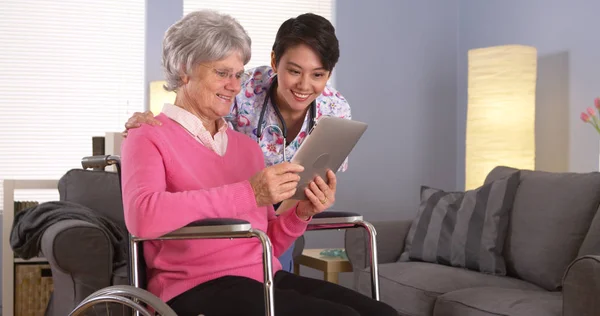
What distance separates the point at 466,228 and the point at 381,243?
50 centimetres

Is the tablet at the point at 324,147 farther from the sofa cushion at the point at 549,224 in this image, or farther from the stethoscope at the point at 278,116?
the sofa cushion at the point at 549,224

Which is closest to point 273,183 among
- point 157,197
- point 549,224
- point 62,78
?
point 157,197

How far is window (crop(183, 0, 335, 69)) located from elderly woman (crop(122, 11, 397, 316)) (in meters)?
3.16

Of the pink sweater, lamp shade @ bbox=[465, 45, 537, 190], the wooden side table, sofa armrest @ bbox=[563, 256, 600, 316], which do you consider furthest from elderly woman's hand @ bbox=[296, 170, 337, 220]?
lamp shade @ bbox=[465, 45, 537, 190]

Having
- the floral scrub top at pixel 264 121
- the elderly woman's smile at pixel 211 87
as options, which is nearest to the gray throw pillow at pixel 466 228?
the floral scrub top at pixel 264 121

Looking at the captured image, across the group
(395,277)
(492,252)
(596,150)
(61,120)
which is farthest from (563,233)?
(61,120)

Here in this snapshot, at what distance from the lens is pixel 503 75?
4297mm

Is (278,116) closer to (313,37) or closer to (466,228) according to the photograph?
(313,37)

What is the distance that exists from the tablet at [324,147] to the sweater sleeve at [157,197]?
0.17 metres

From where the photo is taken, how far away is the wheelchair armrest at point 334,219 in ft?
7.27

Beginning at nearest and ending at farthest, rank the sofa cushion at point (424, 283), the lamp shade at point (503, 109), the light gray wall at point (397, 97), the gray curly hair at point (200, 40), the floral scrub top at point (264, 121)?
the gray curly hair at point (200, 40), the floral scrub top at point (264, 121), the sofa cushion at point (424, 283), the lamp shade at point (503, 109), the light gray wall at point (397, 97)

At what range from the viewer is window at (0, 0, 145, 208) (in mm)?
4941

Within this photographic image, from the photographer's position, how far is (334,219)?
222 cm

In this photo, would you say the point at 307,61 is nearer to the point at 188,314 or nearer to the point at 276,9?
the point at 188,314
